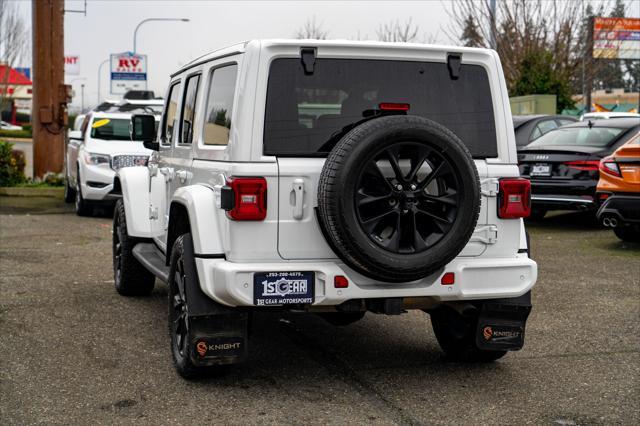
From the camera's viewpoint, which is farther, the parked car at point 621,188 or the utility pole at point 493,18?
the utility pole at point 493,18

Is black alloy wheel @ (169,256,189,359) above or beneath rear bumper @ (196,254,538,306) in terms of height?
beneath

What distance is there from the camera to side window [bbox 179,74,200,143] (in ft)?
20.8

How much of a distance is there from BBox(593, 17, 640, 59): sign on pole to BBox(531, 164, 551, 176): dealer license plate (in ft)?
86.3

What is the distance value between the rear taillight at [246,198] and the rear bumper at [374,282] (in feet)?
0.87

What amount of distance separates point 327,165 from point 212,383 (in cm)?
149

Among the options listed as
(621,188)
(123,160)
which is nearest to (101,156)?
(123,160)

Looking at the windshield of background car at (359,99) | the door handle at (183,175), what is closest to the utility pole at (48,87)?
the door handle at (183,175)

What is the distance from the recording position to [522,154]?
13602 mm

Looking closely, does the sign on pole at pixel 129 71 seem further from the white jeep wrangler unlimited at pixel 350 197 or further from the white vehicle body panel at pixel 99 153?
the white jeep wrangler unlimited at pixel 350 197

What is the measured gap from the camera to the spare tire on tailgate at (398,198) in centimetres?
497

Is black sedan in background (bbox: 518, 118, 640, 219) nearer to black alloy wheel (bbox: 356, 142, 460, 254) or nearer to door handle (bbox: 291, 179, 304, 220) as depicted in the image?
black alloy wheel (bbox: 356, 142, 460, 254)

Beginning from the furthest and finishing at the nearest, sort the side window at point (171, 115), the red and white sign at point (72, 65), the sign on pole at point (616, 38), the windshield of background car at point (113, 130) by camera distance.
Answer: the red and white sign at point (72, 65), the sign on pole at point (616, 38), the windshield of background car at point (113, 130), the side window at point (171, 115)

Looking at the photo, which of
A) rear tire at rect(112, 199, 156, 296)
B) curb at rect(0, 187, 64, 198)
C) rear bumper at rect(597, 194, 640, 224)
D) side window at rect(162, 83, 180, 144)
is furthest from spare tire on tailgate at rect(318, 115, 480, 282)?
curb at rect(0, 187, 64, 198)

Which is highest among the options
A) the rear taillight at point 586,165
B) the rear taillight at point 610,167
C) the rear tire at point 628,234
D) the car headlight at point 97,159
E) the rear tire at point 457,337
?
the rear taillight at point 610,167
